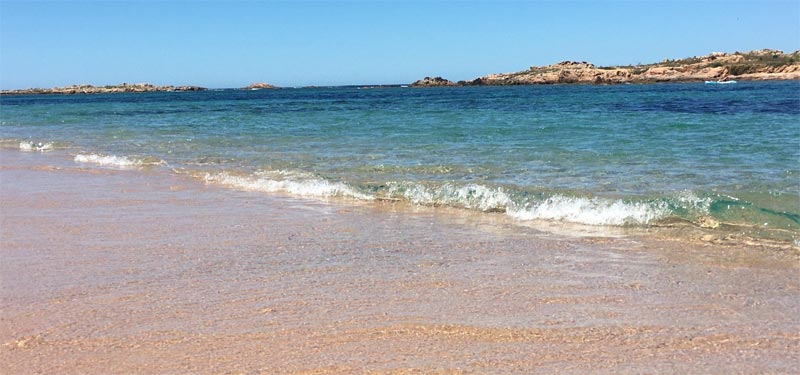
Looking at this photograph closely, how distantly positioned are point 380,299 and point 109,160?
38.6 ft

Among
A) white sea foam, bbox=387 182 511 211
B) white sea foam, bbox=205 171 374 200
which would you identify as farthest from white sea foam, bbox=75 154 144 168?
white sea foam, bbox=387 182 511 211

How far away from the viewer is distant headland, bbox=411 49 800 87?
302 feet

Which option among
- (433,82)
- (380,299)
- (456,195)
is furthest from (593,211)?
(433,82)

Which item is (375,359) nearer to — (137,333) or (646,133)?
(137,333)

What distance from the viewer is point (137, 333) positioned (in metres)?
4.21

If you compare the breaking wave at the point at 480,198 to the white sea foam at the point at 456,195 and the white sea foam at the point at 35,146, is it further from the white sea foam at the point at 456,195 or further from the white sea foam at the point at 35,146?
the white sea foam at the point at 35,146

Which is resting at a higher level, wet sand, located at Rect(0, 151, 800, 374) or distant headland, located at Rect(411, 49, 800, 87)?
distant headland, located at Rect(411, 49, 800, 87)

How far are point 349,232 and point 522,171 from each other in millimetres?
4924

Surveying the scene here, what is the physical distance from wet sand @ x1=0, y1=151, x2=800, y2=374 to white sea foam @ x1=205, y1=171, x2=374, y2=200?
2.01 metres

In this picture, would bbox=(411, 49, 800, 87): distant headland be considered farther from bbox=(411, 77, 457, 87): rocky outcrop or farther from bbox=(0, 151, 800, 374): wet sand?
bbox=(0, 151, 800, 374): wet sand

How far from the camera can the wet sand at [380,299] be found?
12.5ft

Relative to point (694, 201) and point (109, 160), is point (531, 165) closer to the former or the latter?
point (694, 201)

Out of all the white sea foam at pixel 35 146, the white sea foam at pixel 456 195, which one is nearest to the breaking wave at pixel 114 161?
the white sea foam at pixel 35 146

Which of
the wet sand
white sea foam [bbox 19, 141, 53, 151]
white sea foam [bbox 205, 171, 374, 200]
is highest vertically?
white sea foam [bbox 19, 141, 53, 151]
